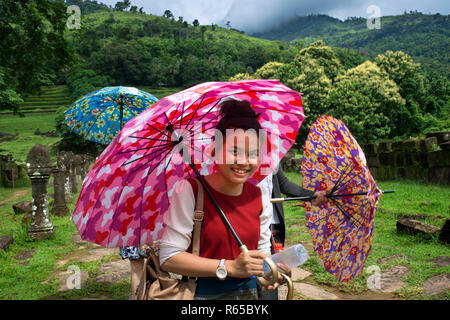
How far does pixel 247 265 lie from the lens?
4.99 feet

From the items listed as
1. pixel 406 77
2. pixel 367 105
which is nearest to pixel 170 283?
pixel 367 105

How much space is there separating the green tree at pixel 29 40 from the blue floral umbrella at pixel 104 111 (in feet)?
27.3

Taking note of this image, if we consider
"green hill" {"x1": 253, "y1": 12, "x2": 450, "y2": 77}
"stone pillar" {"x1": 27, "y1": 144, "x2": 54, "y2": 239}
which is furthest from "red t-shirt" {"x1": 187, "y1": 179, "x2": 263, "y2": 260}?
"green hill" {"x1": 253, "y1": 12, "x2": 450, "y2": 77}

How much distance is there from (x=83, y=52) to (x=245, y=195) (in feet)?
316

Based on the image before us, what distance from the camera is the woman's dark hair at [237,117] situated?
1753 mm

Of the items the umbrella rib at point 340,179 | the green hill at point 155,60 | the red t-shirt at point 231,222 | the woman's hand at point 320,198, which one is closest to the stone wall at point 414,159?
the umbrella rib at point 340,179

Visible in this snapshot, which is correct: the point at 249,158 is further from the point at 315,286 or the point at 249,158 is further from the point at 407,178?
the point at 407,178

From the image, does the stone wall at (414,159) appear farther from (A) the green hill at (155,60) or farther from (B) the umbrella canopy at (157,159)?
(A) the green hill at (155,60)

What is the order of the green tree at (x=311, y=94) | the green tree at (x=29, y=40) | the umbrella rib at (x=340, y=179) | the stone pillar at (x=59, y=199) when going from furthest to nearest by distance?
the green tree at (x=311, y=94) → the green tree at (x=29, y=40) → the stone pillar at (x=59, y=199) → the umbrella rib at (x=340, y=179)

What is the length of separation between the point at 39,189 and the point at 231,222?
247 inches

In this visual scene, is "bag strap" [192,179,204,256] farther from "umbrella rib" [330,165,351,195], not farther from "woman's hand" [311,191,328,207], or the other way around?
"umbrella rib" [330,165,351,195]

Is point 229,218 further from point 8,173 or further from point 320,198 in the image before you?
point 8,173

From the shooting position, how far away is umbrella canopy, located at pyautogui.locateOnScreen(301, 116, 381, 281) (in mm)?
Result: 2367

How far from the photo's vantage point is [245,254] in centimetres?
153
